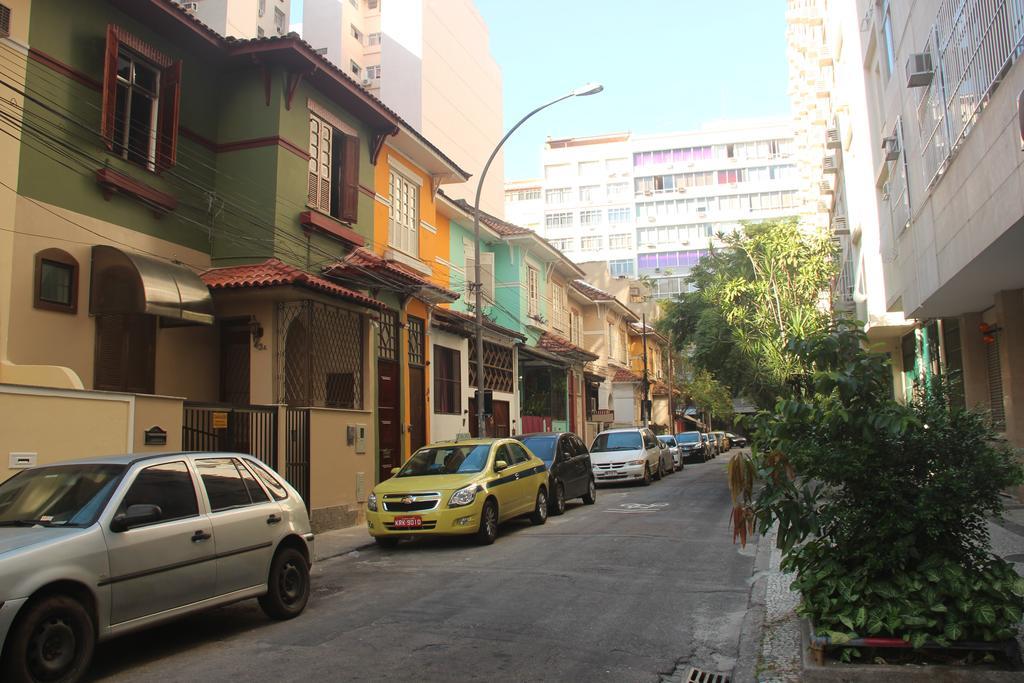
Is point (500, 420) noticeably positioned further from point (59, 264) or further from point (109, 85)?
point (109, 85)

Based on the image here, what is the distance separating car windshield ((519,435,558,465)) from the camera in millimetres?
17156

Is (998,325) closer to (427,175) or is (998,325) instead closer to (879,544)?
(879,544)

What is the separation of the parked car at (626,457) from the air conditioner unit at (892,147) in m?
10.8

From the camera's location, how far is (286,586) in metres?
7.93

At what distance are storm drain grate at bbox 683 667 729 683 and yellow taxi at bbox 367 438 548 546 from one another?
629 centimetres

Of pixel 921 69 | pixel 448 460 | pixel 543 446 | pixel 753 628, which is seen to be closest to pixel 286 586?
Result: pixel 753 628

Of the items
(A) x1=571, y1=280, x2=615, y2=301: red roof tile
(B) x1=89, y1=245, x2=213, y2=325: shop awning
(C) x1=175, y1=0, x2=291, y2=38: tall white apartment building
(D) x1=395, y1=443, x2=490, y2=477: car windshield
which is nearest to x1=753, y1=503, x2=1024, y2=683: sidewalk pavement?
(D) x1=395, y1=443, x2=490, y2=477: car windshield

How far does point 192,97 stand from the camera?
14.6 metres

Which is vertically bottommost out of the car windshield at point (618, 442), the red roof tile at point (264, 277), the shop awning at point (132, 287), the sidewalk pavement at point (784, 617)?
the sidewalk pavement at point (784, 617)

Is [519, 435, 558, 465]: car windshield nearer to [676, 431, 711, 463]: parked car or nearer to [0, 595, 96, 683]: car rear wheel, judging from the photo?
[0, 595, 96, 683]: car rear wheel

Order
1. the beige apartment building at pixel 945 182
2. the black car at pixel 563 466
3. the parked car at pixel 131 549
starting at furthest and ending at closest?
the black car at pixel 563 466
the beige apartment building at pixel 945 182
the parked car at pixel 131 549

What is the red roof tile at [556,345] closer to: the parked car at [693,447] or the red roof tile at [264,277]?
the parked car at [693,447]

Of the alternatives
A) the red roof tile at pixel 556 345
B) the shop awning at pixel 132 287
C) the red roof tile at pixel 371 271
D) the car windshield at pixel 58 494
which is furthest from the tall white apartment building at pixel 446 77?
the car windshield at pixel 58 494

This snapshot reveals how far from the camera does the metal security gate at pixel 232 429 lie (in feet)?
40.2
